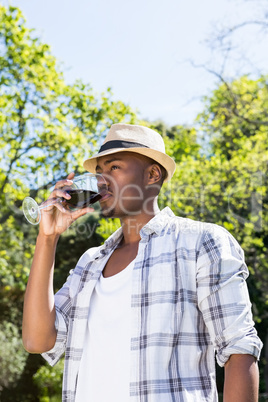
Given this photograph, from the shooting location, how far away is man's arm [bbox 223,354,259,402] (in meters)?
1.63

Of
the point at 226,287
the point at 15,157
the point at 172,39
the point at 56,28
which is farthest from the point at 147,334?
the point at 172,39

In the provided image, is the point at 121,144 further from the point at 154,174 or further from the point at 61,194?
the point at 61,194

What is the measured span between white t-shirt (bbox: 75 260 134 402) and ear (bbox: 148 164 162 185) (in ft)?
1.58

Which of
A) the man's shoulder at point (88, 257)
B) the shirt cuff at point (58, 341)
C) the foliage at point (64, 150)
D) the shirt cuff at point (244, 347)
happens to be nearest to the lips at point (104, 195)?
the man's shoulder at point (88, 257)

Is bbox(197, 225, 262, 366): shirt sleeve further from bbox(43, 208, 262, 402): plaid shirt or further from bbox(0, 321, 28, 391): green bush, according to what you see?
bbox(0, 321, 28, 391): green bush

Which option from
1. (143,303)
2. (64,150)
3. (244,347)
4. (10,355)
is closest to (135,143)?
(143,303)

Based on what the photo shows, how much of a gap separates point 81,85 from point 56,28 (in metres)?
1.67

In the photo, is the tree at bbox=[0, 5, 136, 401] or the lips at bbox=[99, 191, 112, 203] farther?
the tree at bbox=[0, 5, 136, 401]

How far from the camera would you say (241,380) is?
164cm

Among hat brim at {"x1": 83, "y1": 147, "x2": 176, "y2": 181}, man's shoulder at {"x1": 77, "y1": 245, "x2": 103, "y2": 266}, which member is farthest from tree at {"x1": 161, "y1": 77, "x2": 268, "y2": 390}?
man's shoulder at {"x1": 77, "y1": 245, "x2": 103, "y2": 266}

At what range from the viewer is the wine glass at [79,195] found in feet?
7.63

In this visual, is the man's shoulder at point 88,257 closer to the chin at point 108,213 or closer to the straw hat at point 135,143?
the chin at point 108,213

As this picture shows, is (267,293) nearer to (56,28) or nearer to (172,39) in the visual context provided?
(172,39)

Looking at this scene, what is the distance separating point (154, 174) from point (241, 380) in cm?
111
